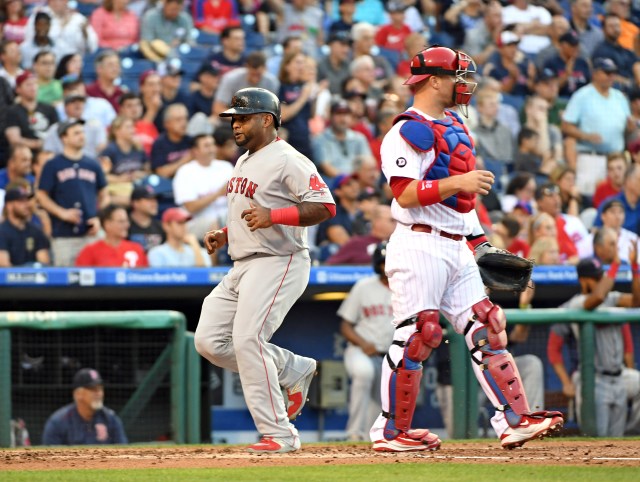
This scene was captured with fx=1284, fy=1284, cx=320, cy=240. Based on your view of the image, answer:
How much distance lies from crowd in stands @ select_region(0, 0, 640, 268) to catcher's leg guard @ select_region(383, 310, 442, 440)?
392cm

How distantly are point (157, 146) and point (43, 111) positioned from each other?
3.35 ft

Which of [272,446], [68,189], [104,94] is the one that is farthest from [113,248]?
[272,446]

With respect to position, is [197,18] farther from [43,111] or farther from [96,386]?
[96,386]

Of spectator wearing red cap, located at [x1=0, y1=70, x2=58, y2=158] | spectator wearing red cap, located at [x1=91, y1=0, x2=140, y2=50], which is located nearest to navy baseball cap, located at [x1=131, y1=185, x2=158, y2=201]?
spectator wearing red cap, located at [x1=0, y1=70, x2=58, y2=158]

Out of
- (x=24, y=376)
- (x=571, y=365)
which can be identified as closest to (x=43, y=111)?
(x=24, y=376)

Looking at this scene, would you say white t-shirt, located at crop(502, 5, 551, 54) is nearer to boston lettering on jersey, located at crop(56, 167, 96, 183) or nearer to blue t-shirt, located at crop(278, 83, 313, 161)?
blue t-shirt, located at crop(278, 83, 313, 161)

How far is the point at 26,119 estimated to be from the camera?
10578 mm

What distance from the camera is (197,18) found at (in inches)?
515

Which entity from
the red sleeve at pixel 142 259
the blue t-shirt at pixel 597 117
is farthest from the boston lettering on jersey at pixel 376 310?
the blue t-shirt at pixel 597 117

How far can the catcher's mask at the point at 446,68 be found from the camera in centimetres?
565

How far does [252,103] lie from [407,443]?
1.63 metres

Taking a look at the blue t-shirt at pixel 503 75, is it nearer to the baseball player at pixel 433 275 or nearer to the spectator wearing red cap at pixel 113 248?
the spectator wearing red cap at pixel 113 248

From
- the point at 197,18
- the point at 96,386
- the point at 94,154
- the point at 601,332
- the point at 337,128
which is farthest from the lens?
the point at 197,18

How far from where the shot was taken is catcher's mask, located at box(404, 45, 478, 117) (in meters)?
5.65
